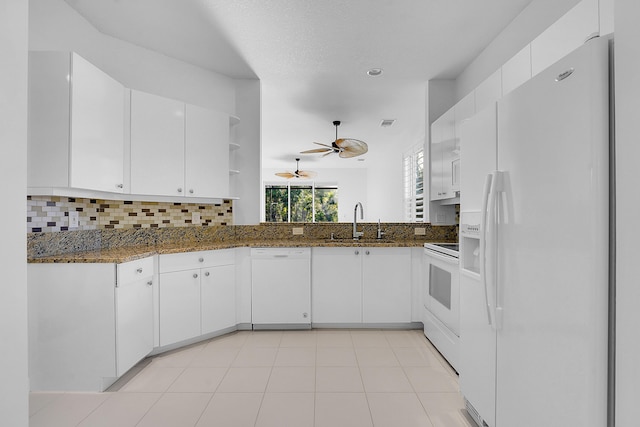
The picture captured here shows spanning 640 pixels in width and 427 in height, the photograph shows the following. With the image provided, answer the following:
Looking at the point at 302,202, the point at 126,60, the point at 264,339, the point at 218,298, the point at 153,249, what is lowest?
the point at 264,339

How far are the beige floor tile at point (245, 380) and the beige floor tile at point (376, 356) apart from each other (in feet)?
2.38

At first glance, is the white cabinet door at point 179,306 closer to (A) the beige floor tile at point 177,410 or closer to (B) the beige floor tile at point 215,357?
(B) the beige floor tile at point 215,357

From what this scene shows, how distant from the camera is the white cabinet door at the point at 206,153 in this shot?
303 cm

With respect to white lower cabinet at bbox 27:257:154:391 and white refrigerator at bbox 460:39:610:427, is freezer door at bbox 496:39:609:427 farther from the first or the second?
white lower cabinet at bbox 27:257:154:391

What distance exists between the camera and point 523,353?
1.24m

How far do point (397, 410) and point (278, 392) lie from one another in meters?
0.73

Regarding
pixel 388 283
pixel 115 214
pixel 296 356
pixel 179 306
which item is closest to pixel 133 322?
pixel 179 306

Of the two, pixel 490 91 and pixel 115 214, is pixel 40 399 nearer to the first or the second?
pixel 115 214

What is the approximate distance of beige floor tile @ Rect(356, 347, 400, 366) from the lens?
2.52m

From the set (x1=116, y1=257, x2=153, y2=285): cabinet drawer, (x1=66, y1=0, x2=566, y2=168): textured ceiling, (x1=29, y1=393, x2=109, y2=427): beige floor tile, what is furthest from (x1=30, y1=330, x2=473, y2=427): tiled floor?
(x1=66, y1=0, x2=566, y2=168): textured ceiling

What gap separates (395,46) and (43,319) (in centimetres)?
330

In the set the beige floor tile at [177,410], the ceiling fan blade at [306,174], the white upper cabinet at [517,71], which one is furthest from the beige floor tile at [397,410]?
the ceiling fan blade at [306,174]

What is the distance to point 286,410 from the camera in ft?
6.24

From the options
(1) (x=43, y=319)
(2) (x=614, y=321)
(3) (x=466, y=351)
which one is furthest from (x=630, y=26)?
(1) (x=43, y=319)
